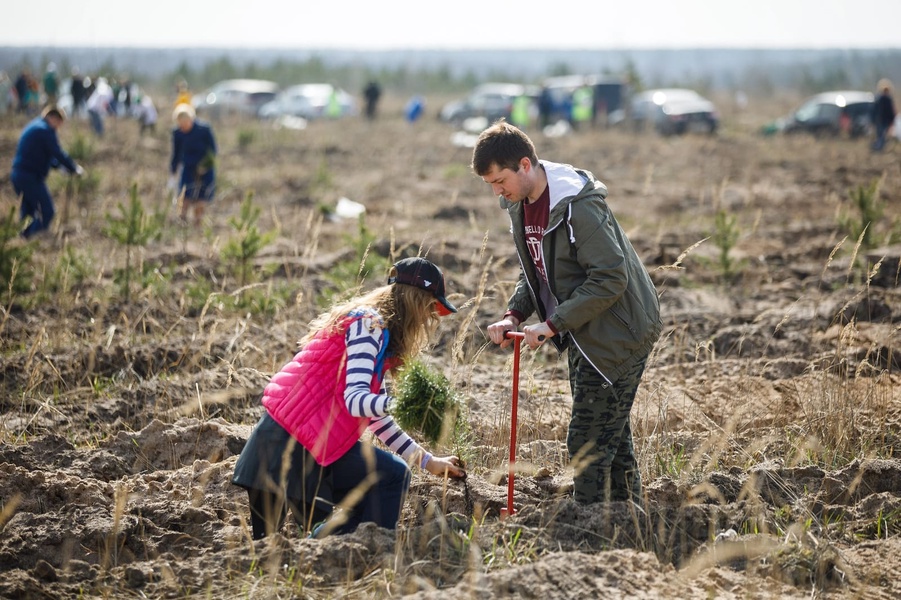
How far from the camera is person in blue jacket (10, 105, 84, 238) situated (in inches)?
387

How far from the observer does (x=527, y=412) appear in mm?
5270

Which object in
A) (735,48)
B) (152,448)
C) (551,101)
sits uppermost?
(735,48)

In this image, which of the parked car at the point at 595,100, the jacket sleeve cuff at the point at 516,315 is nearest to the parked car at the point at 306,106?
the parked car at the point at 595,100

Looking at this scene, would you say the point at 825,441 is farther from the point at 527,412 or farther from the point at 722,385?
the point at 527,412

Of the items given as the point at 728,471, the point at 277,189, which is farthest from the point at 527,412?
the point at 277,189

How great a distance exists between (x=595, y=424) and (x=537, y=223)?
2.80ft

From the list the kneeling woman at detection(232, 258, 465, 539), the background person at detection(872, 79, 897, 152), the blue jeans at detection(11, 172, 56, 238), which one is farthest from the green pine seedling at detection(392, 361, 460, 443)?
the background person at detection(872, 79, 897, 152)

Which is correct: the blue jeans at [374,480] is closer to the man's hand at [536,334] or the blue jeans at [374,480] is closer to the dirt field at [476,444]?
the dirt field at [476,444]

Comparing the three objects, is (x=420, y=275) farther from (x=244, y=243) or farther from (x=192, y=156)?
(x=192, y=156)

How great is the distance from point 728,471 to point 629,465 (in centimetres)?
73

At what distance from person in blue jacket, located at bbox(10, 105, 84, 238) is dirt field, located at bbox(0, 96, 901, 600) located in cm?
33

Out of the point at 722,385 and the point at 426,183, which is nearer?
the point at 722,385

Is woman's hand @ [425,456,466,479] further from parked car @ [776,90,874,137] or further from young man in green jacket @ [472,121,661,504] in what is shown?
parked car @ [776,90,874,137]

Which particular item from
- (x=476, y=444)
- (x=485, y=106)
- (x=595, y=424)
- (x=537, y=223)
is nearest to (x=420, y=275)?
(x=537, y=223)
